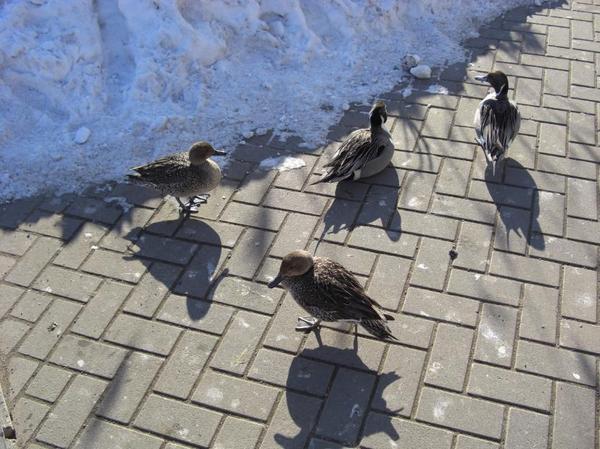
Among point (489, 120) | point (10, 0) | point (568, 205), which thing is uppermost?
point (10, 0)

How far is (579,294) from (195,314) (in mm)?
2749

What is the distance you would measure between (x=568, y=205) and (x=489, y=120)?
1014 millimetres

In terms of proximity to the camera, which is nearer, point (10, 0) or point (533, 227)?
point (533, 227)


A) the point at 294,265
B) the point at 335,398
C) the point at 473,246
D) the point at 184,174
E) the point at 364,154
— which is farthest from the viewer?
the point at 364,154

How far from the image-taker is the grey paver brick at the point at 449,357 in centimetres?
419

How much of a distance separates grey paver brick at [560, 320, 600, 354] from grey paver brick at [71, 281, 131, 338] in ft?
10.2

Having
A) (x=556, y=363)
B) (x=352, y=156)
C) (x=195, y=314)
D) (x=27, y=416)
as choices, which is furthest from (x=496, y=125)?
(x=27, y=416)

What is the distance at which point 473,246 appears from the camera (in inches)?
201

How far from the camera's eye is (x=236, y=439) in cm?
396

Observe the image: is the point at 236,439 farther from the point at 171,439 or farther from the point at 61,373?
the point at 61,373

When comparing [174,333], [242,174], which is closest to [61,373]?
[174,333]

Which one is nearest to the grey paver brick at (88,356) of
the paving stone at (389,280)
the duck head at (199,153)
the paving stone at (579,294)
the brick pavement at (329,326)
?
the brick pavement at (329,326)

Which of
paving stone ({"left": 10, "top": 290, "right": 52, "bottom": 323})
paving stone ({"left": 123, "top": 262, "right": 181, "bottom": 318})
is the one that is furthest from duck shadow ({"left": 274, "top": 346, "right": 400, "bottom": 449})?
paving stone ({"left": 10, "top": 290, "right": 52, "bottom": 323})

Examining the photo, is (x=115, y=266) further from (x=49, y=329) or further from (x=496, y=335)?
(x=496, y=335)
